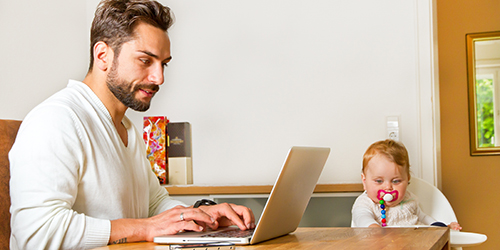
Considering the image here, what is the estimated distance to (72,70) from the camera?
8.21 feet

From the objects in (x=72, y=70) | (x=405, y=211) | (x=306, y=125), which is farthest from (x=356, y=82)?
(x=72, y=70)

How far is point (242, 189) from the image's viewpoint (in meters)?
2.03

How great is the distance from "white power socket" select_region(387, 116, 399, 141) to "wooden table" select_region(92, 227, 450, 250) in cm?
118

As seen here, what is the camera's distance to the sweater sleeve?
2.85 feet

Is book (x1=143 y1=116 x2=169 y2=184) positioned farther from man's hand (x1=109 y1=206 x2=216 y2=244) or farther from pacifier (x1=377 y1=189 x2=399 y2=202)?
man's hand (x1=109 y1=206 x2=216 y2=244)

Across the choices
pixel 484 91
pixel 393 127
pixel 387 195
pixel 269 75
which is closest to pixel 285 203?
pixel 387 195

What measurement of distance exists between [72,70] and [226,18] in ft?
2.95

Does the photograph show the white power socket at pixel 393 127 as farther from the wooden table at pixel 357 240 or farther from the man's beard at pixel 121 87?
the man's beard at pixel 121 87

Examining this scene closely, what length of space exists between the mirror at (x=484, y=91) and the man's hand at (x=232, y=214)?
280cm

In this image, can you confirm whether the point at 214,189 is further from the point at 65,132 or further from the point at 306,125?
the point at 65,132

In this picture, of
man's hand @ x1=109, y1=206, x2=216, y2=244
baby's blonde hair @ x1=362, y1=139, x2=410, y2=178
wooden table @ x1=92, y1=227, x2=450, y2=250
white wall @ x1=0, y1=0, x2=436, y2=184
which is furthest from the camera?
white wall @ x1=0, y1=0, x2=436, y2=184

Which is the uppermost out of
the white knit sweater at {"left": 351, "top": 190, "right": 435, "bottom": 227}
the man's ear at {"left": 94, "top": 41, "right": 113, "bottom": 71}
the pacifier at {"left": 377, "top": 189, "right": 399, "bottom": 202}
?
the man's ear at {"left": 94, "top": 41, "right": 113, "bottom": 71}

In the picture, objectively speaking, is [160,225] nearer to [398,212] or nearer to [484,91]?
[398,212]

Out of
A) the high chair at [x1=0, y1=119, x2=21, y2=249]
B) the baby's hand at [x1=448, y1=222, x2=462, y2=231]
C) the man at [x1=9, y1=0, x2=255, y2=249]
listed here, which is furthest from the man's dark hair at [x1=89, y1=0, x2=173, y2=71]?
the baby's hand at [x1=448, y1=222, x2=462, y2=231]
